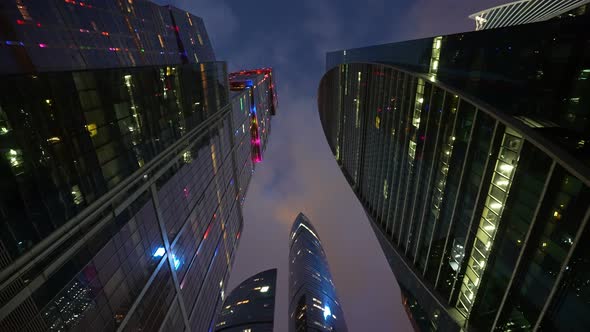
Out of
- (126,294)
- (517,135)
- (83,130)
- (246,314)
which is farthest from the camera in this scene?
(246,314)

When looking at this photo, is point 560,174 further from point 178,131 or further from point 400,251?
point 178,131

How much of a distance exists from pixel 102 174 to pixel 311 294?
409ft

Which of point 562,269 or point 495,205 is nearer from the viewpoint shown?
point 562,269

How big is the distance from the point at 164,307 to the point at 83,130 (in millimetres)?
25910

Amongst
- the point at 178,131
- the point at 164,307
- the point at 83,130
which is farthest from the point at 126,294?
the point at 178,131

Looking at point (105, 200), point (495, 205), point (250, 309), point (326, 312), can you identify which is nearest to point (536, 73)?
point (495, 205)

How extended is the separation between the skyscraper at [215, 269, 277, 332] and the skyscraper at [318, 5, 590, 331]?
9735 centimetres

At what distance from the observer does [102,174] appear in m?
25.6

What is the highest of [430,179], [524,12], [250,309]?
[524,12]

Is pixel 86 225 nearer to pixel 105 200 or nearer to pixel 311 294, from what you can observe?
→ pixel 105 200

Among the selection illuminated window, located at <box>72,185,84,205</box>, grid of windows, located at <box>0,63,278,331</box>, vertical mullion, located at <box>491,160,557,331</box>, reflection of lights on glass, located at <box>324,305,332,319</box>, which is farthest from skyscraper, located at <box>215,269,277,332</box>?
vertical mullion, located at <box>491,160,557,331</box>

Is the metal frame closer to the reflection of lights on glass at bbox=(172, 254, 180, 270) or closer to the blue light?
the blue light

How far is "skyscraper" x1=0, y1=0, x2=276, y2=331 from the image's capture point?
723 inches

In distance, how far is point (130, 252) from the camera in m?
30.2
